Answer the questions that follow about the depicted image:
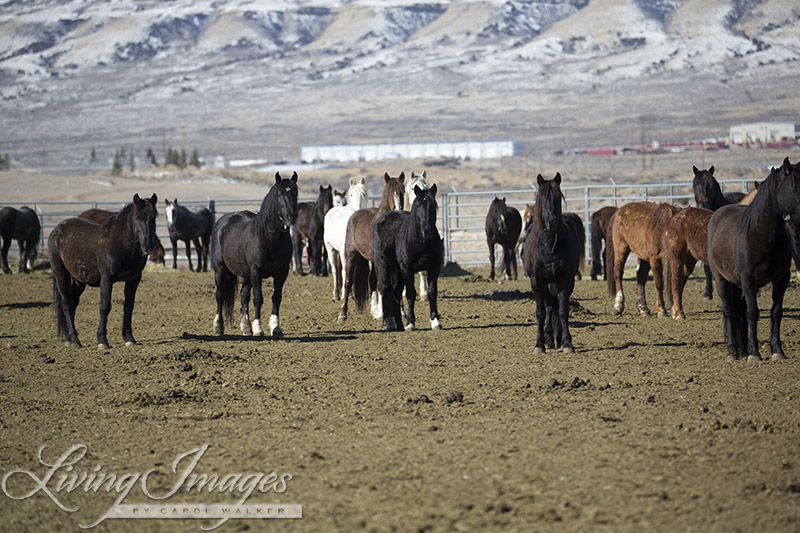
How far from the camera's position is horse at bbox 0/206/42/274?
24.2 m

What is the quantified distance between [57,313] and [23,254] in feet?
53.2

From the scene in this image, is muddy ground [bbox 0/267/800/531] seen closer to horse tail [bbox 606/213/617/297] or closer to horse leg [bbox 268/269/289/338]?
horse leg [bbox 268/269/289/338]

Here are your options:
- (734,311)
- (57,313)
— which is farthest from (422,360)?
(57,313)

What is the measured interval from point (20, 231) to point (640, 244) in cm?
1690

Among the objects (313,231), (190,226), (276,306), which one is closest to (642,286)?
(276,306)

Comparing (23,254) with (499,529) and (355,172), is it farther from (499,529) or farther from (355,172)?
(355,172)

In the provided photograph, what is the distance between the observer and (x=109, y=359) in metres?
10.3

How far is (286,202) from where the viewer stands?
443 inches

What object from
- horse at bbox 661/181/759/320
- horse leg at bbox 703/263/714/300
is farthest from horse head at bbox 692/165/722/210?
horse at bbox 661/181/759/320

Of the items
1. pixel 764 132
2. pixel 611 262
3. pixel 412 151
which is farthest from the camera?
pixel 412 151

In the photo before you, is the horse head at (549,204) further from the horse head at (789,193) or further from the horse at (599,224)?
the horse at (599,224)

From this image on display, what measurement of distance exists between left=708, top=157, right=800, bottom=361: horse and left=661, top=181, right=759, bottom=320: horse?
199 cm

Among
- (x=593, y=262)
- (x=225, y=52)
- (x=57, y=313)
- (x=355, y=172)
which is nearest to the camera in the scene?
(x=57, y=313)

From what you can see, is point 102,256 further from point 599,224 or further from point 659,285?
point 599,224
